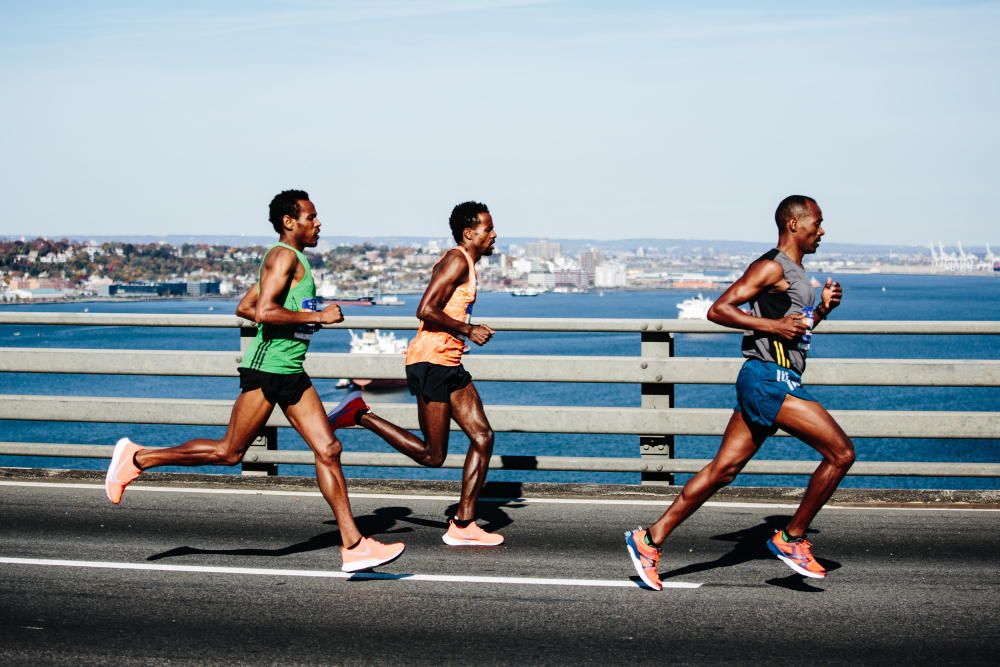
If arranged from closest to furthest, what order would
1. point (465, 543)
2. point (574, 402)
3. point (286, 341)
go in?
1. point (286, 341)
2. point (465, 543)
3. point (574, 402)

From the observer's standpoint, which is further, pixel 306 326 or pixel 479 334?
pixel 479 334

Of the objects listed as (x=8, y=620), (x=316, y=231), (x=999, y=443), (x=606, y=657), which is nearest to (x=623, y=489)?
(x=316, y=231)

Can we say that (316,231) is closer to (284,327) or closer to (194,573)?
(284,327)

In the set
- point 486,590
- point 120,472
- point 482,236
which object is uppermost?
point 482,236

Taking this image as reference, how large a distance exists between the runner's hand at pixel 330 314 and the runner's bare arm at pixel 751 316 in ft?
5.77

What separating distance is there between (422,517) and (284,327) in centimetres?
188

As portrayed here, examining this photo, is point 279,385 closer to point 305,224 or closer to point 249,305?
point 249,305

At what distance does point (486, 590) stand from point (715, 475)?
1202mm

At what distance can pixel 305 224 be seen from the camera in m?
6.46

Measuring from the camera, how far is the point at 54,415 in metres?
8.99

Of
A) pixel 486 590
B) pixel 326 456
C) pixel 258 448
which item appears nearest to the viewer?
pixel 486 590

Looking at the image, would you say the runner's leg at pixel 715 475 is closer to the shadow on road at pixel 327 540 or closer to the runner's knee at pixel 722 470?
the runner's knee at pixel 722 470

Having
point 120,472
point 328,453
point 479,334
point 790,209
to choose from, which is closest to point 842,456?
point 790,209

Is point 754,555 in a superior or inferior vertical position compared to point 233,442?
inferior
